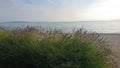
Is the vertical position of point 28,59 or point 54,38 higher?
point 54,38

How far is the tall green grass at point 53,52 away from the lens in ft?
15.4

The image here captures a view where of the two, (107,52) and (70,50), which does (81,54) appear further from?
(107,52)

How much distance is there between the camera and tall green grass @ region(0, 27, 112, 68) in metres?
4.70

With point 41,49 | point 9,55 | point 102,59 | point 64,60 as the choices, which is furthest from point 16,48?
point 102,59

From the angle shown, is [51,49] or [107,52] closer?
[51,49]

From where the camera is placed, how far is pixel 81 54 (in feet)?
15.5

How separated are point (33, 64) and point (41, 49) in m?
0.30

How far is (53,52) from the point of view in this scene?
4.73 m

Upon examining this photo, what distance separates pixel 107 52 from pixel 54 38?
1.05 m

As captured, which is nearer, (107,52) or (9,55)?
(9,55)

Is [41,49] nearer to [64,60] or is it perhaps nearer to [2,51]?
[64,60]

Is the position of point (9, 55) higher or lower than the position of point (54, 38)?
lower

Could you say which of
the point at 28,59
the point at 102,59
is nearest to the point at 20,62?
the point at 28,59

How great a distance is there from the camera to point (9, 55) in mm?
4953
